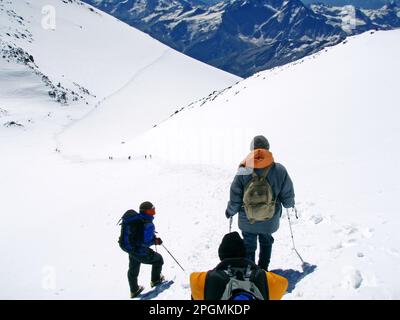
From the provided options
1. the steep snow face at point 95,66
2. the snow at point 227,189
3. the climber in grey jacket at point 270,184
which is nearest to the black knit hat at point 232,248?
the climber in grey jacket at point 270,184

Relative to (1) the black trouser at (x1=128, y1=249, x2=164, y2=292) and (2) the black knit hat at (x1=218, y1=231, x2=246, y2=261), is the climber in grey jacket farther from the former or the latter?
(1) the black trouser at (x1=128, y1=249, x2=164, y2=292)

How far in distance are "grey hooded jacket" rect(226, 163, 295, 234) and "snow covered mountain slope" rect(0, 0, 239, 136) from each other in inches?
1781

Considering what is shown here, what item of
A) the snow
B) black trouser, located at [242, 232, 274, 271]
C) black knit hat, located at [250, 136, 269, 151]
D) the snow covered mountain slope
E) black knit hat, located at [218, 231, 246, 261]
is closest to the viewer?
black knit hat, located at [218, 231, 246, 261]

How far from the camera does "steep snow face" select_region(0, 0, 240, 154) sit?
5709 centimetres

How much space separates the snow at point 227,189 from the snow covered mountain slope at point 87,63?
23101mm

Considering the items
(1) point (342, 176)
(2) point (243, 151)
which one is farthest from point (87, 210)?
(1) point (342, 176)

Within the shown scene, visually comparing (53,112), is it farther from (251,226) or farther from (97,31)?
(97,31)

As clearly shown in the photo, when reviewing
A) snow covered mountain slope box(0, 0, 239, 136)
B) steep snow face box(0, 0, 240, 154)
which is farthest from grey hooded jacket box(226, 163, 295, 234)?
snow covered mountain slope box(0, 0, 239, 136)

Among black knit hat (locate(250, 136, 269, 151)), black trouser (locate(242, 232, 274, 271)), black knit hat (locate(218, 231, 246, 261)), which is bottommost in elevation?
black trouser (locate(242, 232, 274, 271))

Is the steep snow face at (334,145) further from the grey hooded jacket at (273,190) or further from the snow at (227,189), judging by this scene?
the grey hooded jacket at (273,190)

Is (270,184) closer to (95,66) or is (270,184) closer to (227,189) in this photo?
(227,189)

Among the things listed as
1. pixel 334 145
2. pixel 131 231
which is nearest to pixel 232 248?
pixel 131 231

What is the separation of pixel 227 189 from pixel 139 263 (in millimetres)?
6869

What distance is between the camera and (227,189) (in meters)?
15.4
